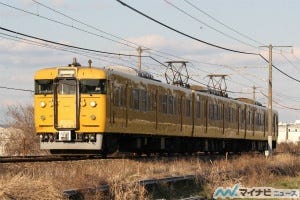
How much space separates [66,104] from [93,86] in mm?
1119

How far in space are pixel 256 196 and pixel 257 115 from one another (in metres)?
27.2

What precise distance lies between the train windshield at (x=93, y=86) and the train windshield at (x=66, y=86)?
1.00 ft

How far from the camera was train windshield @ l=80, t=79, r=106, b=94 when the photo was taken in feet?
71.7

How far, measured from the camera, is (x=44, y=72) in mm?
22797

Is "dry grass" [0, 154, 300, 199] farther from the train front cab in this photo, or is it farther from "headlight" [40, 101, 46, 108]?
"headlight" [40, 101, 46, 108]

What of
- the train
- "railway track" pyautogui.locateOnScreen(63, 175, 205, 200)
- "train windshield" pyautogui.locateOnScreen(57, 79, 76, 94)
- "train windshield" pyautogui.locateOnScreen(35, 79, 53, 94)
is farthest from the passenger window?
"railway track" pyautogui.locateOnScreen(63, 175, 205, 200)

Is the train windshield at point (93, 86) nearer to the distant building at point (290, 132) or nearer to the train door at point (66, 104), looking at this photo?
the train door at point (66, 104)

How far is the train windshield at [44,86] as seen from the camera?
22.5 meters

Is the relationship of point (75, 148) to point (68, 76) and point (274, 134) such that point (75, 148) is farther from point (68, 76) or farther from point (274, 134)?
point (274, 134)

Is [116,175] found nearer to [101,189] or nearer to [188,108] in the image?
[101,189]

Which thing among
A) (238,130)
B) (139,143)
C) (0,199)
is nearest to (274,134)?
(238,130)

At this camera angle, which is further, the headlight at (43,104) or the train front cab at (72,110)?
the headlight at (43,104)

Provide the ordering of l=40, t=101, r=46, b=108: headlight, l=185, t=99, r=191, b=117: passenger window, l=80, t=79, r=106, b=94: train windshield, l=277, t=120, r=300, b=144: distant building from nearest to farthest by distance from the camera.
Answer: l=80, t=79, r=106, b=94: train windshield, l=40, t=101, r=46, b=108: headlight, l=185, t=99, r=191, b=117: passenger window, l=277, t=120, r=300, b=144: distant building

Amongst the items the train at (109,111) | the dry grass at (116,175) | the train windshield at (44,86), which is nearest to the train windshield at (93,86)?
the train at (109,111)
